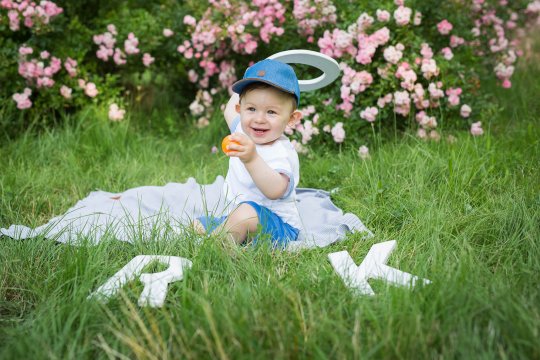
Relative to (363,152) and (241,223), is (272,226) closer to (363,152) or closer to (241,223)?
(241,223)

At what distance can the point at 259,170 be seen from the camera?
7.66 ft

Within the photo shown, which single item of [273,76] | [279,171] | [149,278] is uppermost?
[273,76]

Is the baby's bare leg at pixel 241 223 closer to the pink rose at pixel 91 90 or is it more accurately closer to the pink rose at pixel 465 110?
the pink rose at pixel 465 110

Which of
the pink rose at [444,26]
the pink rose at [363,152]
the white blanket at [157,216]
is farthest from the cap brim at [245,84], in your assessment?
the pink rose at [444,26]

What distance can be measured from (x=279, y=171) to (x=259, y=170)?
6.0 inches

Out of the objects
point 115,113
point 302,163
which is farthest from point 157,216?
point 115,113

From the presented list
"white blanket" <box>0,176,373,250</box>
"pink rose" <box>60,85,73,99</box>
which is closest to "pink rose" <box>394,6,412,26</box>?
"white blanket" <box>0,176,373,250</box>

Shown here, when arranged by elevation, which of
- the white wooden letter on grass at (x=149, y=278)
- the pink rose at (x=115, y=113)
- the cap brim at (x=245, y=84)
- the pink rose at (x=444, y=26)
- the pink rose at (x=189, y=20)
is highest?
the pink rose at (x=189, y=20)

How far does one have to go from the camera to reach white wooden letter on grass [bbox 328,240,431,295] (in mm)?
1916

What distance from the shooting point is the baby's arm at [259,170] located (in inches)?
88.5

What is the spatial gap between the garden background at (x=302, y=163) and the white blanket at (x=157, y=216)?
94 mm

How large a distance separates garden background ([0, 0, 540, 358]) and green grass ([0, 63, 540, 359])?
1 cm

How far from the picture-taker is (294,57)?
2811 millimetres

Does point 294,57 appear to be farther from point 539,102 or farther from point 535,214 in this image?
point 539,102
